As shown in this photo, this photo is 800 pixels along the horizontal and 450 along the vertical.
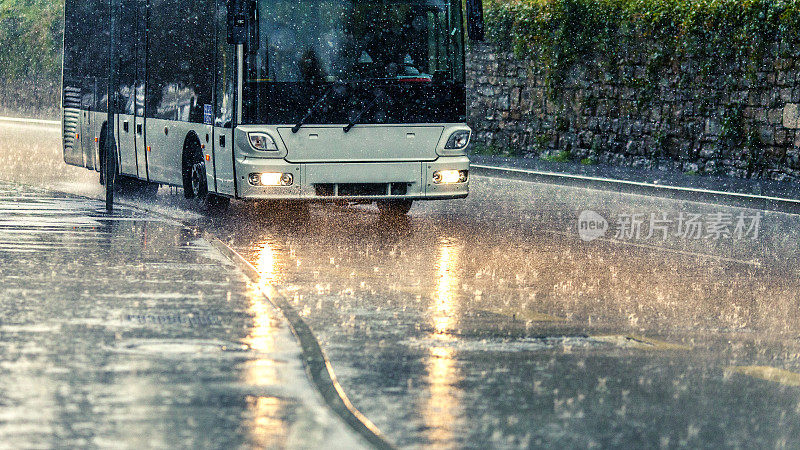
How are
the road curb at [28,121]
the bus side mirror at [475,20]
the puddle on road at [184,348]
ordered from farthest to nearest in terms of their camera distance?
1. the road curb at [28,121]
2. the bus side mirror at [475,20]
3. the puddle on road at [184,348]

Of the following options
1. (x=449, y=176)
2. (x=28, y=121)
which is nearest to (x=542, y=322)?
(x=449, y=176)

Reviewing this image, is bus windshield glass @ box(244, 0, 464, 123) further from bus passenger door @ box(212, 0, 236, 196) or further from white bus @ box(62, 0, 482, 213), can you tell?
bus passenger door @ box(212, 0, 236, 196)

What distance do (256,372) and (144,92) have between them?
12168mm

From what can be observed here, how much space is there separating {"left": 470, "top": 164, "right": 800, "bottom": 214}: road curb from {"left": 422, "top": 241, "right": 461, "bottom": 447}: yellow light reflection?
8.70 meters

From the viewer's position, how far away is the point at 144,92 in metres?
19.6

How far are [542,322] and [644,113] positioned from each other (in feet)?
56.2

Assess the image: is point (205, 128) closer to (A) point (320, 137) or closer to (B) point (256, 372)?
(A) point (320, 137)

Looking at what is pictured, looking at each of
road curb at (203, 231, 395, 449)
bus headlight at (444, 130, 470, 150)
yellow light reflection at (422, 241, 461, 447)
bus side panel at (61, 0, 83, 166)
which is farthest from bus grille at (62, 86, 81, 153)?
road curb at (203, 231, 395, 449)

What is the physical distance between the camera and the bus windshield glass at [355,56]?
643 inches

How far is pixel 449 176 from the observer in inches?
667

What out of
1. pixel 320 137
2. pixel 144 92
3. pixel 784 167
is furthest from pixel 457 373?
pixel 784 167

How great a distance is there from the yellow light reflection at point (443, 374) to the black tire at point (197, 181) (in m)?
5.88

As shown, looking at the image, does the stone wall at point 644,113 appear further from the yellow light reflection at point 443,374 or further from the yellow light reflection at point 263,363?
the yellow light reflection at point 263,363

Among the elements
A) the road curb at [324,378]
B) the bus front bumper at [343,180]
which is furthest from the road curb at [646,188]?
the road curb at [324,378]
